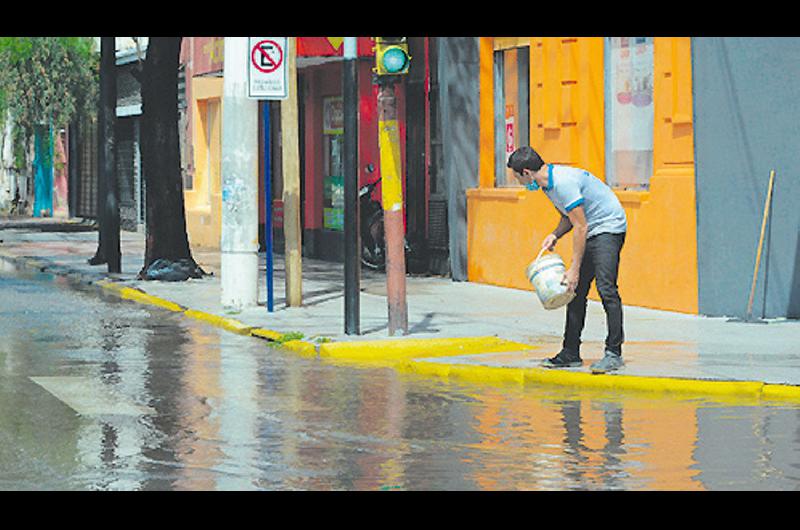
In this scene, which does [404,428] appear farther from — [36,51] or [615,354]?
[36,51]

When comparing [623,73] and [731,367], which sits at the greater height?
[623,73]

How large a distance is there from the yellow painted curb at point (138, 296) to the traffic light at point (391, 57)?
565 centimetres

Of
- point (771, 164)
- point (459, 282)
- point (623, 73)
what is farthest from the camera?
point (459, 282)

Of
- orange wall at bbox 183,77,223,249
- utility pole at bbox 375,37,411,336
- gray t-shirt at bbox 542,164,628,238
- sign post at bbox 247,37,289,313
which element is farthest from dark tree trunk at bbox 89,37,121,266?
gray t-shirt at bbox 542,164,628,238

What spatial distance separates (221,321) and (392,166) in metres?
3.36

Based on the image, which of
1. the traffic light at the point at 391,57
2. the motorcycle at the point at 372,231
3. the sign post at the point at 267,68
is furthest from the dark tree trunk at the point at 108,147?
the traffic light at the point at 391,57

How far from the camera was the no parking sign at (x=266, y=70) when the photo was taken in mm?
19828

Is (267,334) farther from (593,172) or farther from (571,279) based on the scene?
(593,172)

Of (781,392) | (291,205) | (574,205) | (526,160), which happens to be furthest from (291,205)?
(781,392)

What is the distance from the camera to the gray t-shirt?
1427 cm

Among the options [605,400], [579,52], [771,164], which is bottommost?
[605,400]
